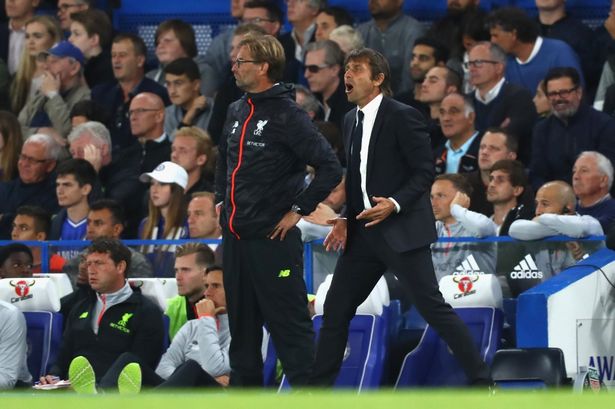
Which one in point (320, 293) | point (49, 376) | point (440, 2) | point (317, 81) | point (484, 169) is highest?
point (440, 2)

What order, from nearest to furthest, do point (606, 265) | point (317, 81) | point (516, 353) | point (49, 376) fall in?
point (516, 353)
point (606, 265)
point (49, 376)
point (317, 81)

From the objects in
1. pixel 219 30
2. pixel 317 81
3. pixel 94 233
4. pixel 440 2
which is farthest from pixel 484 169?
pixel 219 30

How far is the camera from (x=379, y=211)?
6953mm

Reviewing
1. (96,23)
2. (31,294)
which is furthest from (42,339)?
(96,23)

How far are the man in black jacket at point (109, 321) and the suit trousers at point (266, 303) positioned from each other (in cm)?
201

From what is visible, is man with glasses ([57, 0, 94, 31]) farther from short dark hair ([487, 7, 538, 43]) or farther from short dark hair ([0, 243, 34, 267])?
short dark hair ([0, 243, 34, 267])

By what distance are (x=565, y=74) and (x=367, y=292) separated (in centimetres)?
411

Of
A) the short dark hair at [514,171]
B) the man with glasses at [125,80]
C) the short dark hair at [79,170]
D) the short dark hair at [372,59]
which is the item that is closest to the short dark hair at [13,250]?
the short dark hair at [79,170]

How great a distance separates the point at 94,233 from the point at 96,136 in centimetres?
163

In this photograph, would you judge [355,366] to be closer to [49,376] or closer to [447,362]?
[447,362]

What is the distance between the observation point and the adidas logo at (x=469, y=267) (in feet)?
29.4

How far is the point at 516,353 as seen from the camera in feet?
24.5

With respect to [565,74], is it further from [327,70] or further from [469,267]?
[469,267]

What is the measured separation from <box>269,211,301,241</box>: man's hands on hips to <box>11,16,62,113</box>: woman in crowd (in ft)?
22.8
